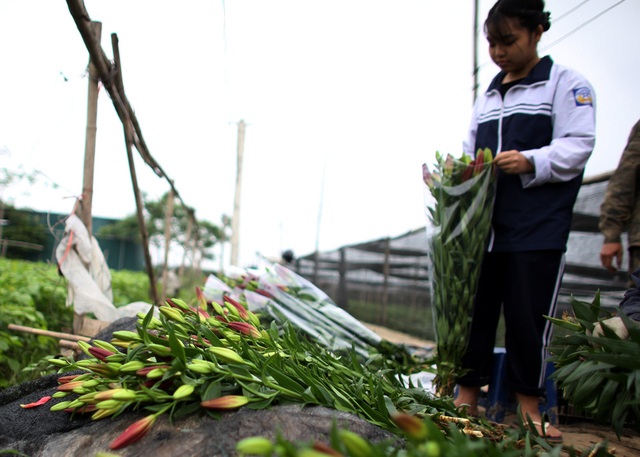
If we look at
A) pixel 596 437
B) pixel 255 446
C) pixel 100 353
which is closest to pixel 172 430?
pixel 100 353

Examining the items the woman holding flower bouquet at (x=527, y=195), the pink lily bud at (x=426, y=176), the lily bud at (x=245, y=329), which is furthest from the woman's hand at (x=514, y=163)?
the lily bud at (x=245, y=329)

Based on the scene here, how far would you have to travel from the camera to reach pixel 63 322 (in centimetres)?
339

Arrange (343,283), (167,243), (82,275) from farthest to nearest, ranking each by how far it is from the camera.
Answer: (343,283), (167,243), (82,275)

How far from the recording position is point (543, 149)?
1986 mm

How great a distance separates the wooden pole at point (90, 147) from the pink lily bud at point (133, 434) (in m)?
2.19

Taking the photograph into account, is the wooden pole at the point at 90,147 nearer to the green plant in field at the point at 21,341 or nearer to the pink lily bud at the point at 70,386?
the green plant in field at the point at 21,341

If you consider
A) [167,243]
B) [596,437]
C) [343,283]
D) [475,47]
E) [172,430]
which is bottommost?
[343,283]

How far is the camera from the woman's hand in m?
2.00

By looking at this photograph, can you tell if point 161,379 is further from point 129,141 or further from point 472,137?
point 129,141

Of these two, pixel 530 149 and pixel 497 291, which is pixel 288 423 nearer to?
pixel 497 291

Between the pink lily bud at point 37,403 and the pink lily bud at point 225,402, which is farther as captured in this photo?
the pink lily bud at point 37,403

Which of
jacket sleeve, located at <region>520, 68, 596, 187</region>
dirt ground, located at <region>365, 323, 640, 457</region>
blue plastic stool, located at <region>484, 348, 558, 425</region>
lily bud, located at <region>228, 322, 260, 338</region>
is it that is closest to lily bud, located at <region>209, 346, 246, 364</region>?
lily bud, located at <region>228, 322, 260, 338</region>

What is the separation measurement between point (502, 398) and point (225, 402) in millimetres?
1799

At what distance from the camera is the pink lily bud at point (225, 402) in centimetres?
99
